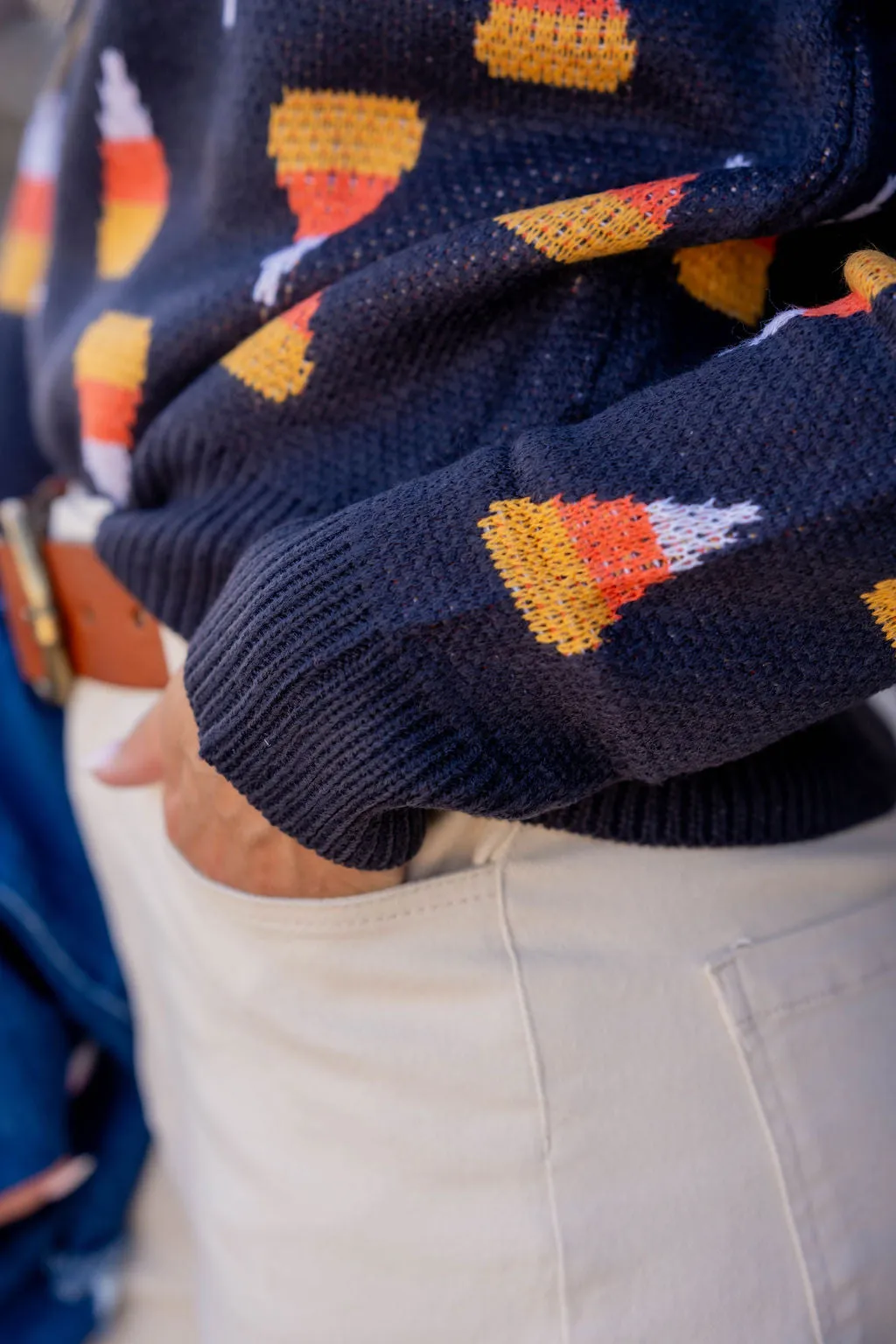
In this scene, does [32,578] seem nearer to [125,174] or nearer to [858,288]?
[125,174]

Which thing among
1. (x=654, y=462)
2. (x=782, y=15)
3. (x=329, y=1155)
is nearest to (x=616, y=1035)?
(x=329, y=1155)

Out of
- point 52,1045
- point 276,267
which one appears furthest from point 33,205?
point 52,1045

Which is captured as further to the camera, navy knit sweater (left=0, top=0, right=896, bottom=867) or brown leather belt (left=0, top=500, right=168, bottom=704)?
brown leather belt (left=0, top=500, right=168, bottom=704)

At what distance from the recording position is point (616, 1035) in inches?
19.9

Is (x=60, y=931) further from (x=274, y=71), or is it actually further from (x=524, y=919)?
Result: (x=274, y=71)

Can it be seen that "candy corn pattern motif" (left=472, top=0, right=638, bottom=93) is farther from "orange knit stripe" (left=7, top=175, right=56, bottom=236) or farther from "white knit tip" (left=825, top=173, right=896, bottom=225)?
"orange knit stripe" (left=7, top=175, right=56, bottom=236)

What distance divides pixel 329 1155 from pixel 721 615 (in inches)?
14.8

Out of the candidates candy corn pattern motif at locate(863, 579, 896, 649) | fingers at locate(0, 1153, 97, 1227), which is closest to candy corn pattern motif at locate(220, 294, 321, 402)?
candy corn pattern motif at locate(863, 579, 896, 649)

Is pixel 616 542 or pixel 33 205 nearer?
pixel 616 542

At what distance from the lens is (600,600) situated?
0.42 metres

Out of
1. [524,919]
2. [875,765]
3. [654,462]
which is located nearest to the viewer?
[654,462]

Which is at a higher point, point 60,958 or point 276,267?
point 276,267

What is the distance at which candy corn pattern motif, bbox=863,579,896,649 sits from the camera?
41cm

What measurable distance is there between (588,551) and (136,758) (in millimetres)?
361
